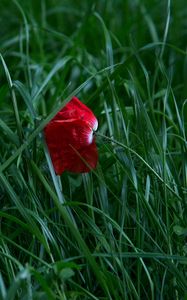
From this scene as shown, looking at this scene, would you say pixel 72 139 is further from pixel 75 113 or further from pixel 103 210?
pixel 103 210

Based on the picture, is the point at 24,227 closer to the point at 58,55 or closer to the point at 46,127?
the point at 46,127

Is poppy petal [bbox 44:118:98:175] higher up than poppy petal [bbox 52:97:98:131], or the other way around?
poppy petal [bbox 52:97:98:131]

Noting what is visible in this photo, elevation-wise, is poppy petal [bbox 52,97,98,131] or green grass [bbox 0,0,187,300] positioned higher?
poppy petal [bbox 52,97,98,131]

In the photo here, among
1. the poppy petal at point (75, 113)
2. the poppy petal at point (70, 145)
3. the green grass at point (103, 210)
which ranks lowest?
the green grass at point (103, 210)

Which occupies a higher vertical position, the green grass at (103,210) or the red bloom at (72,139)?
the red bloom at (72,139)

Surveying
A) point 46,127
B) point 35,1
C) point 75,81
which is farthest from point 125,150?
point 35,1

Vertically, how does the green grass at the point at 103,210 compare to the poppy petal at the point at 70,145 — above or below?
below

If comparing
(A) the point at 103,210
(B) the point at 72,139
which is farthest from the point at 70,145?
(A) the point at 103,210

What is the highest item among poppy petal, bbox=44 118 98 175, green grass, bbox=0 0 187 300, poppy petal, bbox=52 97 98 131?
poppy petal, bbox=52 97 98 131

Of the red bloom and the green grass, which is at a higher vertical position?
the red bloom
